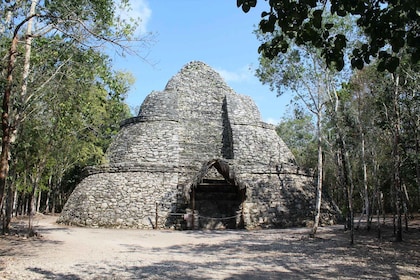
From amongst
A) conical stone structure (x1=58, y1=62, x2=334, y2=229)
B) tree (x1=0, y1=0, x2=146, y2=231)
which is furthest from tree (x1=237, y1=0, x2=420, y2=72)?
→ conical stone structure (x1=58, y1=62, x2=334, y2=229)

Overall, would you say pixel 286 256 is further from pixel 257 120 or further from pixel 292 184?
pixel 257 120

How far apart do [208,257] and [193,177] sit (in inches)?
276

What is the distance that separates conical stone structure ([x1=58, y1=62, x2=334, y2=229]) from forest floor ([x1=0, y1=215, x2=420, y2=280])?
9.24 ft

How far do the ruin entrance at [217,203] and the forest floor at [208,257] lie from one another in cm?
286

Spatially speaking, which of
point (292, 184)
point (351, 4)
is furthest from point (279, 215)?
point (351, 4)

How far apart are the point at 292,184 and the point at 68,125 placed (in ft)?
34.6

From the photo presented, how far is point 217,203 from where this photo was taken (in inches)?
616

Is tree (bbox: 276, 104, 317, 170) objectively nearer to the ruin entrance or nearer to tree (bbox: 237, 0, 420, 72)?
the ruin entrance

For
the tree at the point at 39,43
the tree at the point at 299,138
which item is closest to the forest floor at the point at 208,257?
the tree at the point at 39,43

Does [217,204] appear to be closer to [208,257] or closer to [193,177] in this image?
[193,177]

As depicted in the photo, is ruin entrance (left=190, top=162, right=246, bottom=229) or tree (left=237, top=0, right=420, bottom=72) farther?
ruin entrance (left=190, top=162, right=246, bottom=229)

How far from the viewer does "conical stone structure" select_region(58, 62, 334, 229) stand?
14766mm

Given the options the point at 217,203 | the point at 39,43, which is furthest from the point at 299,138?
the point at 39,43

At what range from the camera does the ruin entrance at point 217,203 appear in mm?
14775
